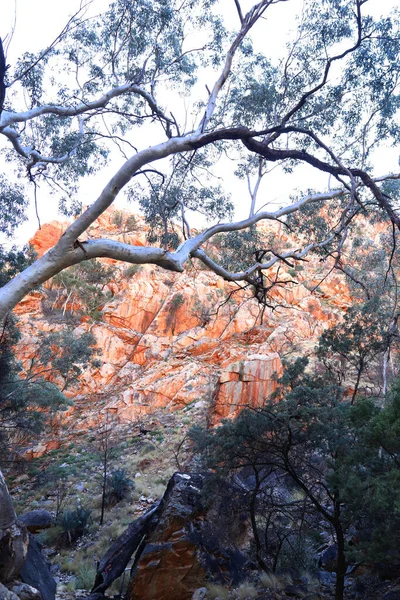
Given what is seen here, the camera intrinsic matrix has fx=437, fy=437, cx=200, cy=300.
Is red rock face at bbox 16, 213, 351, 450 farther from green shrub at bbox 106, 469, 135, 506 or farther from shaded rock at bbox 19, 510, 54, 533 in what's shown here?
shaded rock at bbox 19, 510, 54, 533

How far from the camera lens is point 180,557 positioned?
19.7 ft

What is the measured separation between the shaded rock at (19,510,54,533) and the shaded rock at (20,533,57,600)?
5.64 metres

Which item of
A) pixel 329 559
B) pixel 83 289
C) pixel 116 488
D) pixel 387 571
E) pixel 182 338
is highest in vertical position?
pixel 83 289

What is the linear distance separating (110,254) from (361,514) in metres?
4.04

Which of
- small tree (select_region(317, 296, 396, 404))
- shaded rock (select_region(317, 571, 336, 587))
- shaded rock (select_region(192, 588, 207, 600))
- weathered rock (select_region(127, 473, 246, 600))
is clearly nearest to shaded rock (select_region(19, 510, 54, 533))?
weathered rock (select_region(127, 473, 246, 600))

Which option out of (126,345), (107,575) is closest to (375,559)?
(107,575)

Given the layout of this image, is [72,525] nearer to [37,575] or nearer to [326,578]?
[37,575]

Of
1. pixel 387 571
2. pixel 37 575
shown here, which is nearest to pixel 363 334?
pixel 387 571

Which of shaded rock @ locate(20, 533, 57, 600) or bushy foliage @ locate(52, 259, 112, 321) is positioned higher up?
bushy foliage @ locate(52, 259, 112, 321)

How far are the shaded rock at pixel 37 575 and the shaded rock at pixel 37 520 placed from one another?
18.5 feet

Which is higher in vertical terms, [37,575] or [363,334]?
[363,334]

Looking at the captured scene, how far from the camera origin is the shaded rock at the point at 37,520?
10.1 meters

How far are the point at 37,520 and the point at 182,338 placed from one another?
13.6 metres

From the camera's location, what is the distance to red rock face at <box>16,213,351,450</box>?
18.5 meters
